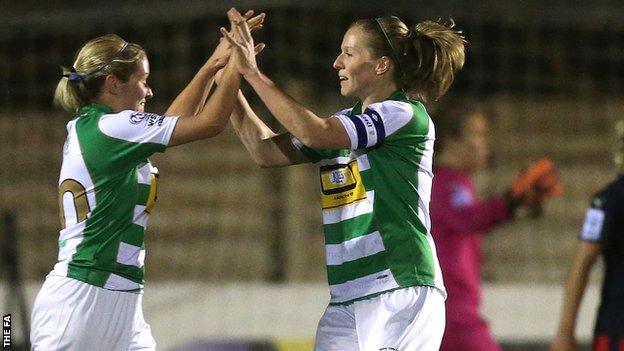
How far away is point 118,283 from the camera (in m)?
3.75

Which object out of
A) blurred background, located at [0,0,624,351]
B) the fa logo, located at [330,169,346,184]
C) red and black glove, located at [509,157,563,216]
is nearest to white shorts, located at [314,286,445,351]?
the fa logo, located at [330,169,346,184]

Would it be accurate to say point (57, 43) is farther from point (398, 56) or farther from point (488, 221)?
point (398, 56)

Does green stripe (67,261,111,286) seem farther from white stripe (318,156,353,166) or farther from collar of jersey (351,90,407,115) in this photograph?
collar of jersey (351,90,407,115)

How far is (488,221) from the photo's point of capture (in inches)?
216

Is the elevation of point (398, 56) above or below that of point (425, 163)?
above

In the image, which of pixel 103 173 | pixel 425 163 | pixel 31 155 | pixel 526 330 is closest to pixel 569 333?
pixel 425 163

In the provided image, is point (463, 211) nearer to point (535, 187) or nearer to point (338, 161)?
point (535, 187)

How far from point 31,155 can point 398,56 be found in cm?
606

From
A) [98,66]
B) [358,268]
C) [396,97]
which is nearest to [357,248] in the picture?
[358,268]

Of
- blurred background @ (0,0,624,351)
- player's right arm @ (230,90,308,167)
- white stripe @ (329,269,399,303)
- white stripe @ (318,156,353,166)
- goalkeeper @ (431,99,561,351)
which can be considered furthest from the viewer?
blurred background @ (0,0,624,351)

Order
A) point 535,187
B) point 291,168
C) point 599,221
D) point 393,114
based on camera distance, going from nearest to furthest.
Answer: point 393,114
point 599,221
point 535,187
point 291,168

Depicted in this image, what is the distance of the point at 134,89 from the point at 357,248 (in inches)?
32.2

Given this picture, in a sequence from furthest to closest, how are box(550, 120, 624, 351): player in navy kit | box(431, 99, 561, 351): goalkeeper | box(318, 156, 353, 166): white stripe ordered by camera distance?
box(431, 99, 561, 351): goalkeeper → box(550, 120, 624, 351): player in navy kit → box(318, 156, 353, 166): white stripe

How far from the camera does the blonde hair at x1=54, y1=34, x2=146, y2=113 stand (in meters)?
3.86
